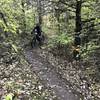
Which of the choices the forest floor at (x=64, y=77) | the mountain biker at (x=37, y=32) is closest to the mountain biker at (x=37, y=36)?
the mountain biker at (x=37, y=32)

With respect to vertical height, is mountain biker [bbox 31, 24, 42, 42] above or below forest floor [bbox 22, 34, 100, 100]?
above

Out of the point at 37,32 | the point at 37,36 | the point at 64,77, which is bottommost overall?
the point at 64,77

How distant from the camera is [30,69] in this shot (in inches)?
592

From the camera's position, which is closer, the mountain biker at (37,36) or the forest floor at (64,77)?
the forest floor at (64,77)

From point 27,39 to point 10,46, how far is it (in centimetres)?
1045

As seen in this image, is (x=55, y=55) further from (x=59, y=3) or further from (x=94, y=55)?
(x=94, y=55)

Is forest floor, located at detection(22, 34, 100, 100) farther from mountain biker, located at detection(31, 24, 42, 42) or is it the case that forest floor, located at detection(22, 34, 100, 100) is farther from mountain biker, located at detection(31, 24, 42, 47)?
mountain biker, located at detection(31, 24, 42, 42)

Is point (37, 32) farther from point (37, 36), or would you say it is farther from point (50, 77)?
point (50, 77)

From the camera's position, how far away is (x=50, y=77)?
1369 cm

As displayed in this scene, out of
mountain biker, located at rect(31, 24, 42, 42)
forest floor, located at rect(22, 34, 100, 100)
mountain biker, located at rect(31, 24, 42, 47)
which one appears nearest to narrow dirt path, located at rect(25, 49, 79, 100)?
forest floor, located at rect(22, 34, 100, 100)

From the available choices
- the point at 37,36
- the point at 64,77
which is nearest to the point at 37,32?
the point at 37,36

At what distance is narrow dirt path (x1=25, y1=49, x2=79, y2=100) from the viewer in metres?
11.1

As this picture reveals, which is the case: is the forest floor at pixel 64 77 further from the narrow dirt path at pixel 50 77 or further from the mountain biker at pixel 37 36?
the mountain biker at pixel 37 36

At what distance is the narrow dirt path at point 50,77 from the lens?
36.3ft
